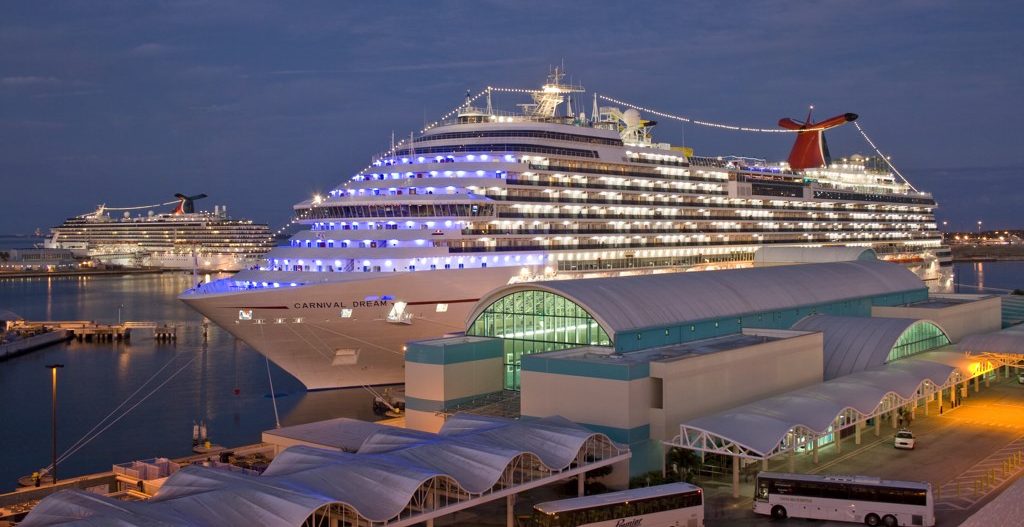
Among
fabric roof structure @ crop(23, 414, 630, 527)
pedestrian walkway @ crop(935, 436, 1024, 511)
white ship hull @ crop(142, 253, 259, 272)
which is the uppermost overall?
white ship hull @ crop(142, 253, 259, 272)

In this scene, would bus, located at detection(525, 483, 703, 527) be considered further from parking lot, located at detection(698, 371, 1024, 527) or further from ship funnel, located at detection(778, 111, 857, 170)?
ship funnel, located at detection(778, 111, 857, 170)

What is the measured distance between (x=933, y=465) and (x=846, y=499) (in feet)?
19.7

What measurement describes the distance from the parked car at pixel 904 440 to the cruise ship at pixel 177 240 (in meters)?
136

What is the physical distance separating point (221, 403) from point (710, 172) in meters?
31.2

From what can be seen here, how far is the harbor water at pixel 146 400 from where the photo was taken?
34.7 m

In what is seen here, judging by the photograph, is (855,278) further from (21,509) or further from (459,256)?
(21,509)

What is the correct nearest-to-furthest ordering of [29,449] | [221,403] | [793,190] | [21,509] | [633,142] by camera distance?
[21,509], [29,449], [221,403], [633,142], [793,190]

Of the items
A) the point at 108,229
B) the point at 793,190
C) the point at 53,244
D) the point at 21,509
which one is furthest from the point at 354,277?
the point at 53,244

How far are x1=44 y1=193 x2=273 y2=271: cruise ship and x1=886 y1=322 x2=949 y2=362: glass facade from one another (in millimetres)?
128533

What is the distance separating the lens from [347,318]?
3653 centimetres

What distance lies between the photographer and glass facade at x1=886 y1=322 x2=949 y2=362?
3616 cm

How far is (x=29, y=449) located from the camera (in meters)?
35.0

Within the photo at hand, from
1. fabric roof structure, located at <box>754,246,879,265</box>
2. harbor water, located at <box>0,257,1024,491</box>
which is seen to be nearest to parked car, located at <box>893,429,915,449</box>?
harbor water, located at <box>0,257,1024,491</box>

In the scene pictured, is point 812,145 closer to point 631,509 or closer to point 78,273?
point 631,509
